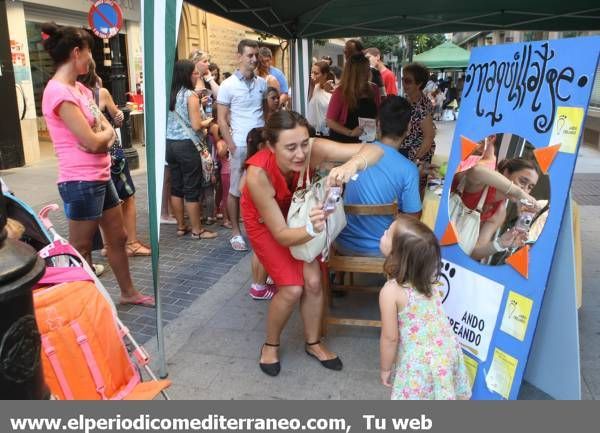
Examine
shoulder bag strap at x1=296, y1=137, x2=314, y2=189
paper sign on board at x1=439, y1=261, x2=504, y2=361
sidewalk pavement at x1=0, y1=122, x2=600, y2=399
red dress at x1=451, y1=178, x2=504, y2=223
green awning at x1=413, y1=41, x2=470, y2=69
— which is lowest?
sidewalk pavement at x1=0, y1=122, x2=600, y2=399

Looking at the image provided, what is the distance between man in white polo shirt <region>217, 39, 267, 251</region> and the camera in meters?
5.21

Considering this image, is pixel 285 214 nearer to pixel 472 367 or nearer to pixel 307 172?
pixel 307 172

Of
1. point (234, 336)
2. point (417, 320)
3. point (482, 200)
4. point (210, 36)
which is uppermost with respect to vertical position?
point (210, 36)

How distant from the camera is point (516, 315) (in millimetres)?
2453

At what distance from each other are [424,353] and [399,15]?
14.7 ft

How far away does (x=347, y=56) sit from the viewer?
5258mm

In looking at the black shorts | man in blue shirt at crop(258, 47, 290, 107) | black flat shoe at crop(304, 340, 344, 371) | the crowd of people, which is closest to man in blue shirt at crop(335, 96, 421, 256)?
the crowd of people

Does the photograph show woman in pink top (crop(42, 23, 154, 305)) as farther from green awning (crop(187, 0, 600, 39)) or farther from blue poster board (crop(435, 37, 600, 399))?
blue poster board (crop(435, 37, 600, 399))

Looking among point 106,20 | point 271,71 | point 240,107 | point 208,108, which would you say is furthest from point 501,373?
point 106,20

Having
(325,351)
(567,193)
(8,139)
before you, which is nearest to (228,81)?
(325,351)

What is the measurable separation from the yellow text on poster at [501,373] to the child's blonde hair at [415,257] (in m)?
0.59

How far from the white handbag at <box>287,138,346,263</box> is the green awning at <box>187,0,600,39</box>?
7.57 ft

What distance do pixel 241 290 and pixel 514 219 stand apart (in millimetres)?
2401

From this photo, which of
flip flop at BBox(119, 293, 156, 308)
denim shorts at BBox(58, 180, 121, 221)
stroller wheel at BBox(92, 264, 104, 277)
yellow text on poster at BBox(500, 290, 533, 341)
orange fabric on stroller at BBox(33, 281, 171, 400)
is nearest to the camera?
orange fabric on stroller at BBox(33, 281, 171, 400)
